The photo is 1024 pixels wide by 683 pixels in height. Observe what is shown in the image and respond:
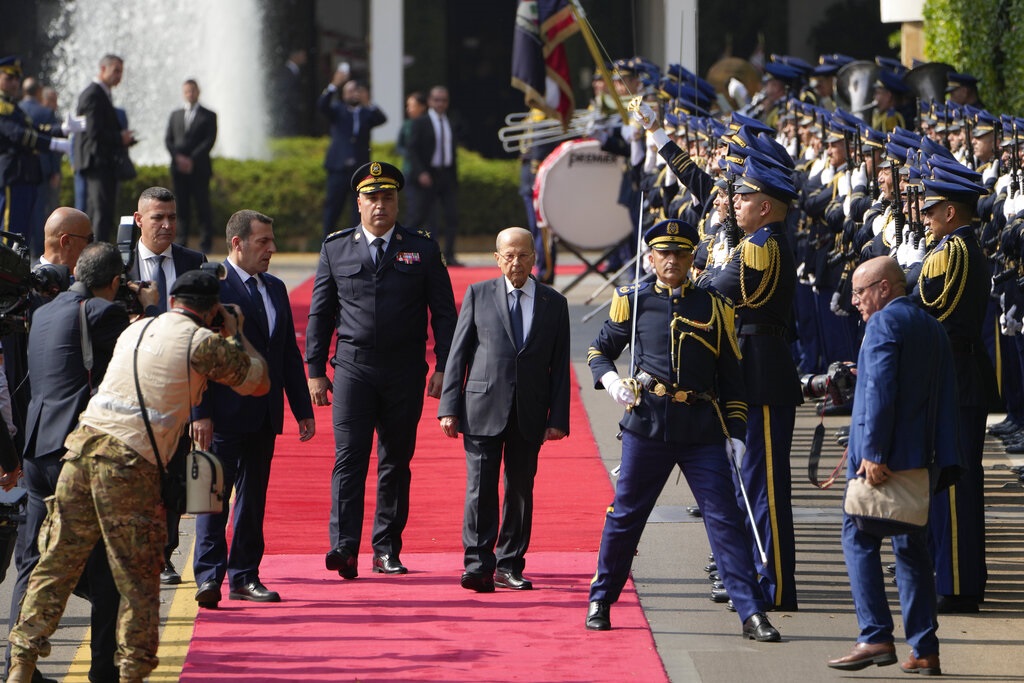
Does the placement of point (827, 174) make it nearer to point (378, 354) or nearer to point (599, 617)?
point (378, 354)

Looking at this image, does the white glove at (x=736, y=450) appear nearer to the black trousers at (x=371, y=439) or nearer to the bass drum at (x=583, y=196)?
the black trousers at (x=371, y=439)

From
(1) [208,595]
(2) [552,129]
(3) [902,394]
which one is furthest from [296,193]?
(3) [902,394]

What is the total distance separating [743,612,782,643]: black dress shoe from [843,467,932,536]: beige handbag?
0.73 metres

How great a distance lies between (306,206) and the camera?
94.1 feet

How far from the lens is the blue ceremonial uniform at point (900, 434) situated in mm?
7484

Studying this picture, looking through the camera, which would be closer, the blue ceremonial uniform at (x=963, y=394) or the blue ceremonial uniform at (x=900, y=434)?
the blue ceremonial uniform at (x=900, y=434)

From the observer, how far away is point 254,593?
29.3 feet

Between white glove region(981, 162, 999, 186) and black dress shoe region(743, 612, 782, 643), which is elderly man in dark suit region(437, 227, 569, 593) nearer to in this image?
black dress shoe region(743, 612, 782, 643)

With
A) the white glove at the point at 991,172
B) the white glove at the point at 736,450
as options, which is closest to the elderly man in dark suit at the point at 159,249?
the white glove at the point at 736,450

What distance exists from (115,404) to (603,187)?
1319cm

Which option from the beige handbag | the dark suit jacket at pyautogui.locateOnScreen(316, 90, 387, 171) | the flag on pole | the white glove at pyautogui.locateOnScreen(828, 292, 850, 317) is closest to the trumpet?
the flag on pole

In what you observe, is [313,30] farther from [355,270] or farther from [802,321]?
[355,270]

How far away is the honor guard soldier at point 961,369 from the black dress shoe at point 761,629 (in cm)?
104

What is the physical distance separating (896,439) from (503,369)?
7.52ft
